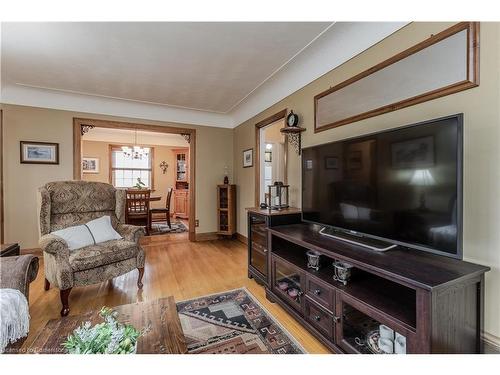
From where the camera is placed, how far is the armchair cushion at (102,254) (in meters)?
2.09

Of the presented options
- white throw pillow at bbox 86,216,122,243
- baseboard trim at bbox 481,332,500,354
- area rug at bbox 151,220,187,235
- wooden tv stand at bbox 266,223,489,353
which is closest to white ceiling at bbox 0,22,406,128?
wooden tv stand at bbox 266,223,489,353

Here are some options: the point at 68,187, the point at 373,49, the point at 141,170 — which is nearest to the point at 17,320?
the point at 68,187

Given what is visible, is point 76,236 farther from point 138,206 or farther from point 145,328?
point 138,206

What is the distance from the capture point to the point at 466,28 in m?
1.34

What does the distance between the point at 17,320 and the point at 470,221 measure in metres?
2.59

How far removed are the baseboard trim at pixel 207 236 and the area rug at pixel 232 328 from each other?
2.30 meters

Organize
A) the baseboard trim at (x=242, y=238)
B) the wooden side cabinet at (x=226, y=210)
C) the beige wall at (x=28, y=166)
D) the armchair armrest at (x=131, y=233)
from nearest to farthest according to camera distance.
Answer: the armchair armrest at (x=131, y=233) < the beige wall at (x=28, y=166) < the baseboard trim at (x=242, y=238) < the wooden side cabinet at (x=226, y=210)

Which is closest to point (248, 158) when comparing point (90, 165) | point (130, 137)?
point (130, 137)

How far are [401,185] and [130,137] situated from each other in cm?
703

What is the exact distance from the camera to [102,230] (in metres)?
2.52

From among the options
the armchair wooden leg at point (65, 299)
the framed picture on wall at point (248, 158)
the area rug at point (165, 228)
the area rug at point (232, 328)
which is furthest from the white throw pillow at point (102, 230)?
the area rug at point (165, 228)

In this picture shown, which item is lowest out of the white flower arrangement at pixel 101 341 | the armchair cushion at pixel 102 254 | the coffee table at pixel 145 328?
the coffee table at pixel 145 328

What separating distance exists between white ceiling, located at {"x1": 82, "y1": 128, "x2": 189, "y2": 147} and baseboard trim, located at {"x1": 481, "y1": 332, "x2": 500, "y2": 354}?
6302mm

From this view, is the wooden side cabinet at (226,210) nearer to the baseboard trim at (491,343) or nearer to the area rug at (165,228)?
the area rug at (165,228)
